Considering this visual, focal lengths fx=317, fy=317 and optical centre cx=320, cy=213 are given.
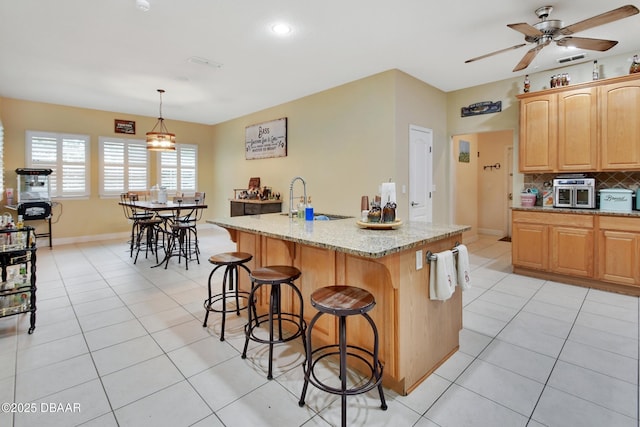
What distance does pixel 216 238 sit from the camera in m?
7.29

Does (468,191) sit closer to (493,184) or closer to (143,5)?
(493,184)

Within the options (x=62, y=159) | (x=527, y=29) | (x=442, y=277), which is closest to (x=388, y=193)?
(x=442, y=277)

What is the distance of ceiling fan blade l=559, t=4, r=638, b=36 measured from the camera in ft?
7.50

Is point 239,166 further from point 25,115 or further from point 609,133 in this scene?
point 609,133

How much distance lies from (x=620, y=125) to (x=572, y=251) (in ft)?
5.19

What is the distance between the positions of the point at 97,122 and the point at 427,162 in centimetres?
684

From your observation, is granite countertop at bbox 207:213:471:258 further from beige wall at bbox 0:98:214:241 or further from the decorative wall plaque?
beige wall at bbox 0:98:214:241

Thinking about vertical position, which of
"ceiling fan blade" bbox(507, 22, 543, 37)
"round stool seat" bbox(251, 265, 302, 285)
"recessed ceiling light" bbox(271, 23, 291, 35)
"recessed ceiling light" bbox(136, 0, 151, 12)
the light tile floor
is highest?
"recessed ceiling light" bbox(271, 23, 291, 35)

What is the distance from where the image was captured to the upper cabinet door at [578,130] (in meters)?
3.92

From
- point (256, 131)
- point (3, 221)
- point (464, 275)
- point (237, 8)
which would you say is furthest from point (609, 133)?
point (3, 221)

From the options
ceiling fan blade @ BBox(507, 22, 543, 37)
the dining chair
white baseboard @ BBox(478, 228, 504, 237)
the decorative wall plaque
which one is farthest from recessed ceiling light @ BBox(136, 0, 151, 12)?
white baseboard @ BBox(478, 228, 504, 237)

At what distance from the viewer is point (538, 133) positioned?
14.2 feet

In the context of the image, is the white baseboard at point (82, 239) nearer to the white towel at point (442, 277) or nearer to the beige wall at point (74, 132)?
the beige wall at point (74, 132)

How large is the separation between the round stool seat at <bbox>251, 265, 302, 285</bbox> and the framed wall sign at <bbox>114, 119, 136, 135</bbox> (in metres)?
6.64
